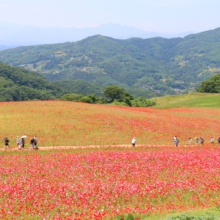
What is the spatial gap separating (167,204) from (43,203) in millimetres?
8208

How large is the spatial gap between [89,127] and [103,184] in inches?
1081

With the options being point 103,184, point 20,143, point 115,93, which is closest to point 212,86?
point 115,93

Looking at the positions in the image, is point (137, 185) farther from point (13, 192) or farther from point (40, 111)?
point (40, 111)

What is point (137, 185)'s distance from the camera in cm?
2008

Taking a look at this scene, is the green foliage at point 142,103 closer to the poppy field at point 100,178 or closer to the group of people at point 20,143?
the poppy field at point 100,178

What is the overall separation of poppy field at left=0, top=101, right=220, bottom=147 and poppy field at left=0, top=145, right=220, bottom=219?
1106 cm

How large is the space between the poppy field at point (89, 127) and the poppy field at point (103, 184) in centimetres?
1106

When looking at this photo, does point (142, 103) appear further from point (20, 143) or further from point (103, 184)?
point (103, 184)

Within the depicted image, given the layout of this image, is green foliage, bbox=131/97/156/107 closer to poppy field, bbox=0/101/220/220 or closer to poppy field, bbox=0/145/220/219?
poppy field, bbox=0/101/220/220

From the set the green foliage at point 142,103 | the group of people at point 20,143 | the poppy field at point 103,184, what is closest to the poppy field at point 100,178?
the poppy field at point 103,184

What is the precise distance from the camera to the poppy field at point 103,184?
1605 cm

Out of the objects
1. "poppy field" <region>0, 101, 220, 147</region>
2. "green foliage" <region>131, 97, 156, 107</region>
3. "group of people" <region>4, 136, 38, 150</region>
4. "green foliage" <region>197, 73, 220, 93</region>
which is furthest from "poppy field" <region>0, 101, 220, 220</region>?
"green foliage" <region>197, 73, 220, 93</region>

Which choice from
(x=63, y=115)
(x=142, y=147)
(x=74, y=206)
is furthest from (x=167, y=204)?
(x=63, y=115)

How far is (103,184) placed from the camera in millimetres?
19922
